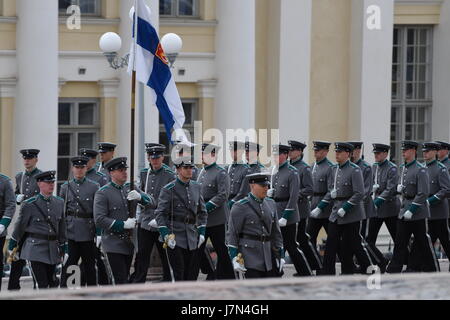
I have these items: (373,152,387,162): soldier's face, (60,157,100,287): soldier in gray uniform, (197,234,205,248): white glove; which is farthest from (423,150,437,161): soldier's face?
(60,157,100,287): soldier in gray uniform

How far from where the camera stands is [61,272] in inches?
680

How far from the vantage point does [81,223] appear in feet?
56.6

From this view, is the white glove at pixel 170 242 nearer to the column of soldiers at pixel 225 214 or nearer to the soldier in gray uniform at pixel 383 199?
the column of soldiers at pixel 225 214

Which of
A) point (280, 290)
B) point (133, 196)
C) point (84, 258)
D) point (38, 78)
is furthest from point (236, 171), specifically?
point (280, 290)

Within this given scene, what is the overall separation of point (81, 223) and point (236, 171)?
2.86 metres

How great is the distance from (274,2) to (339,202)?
7547mm

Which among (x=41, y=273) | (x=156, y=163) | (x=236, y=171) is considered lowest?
(x=41, y=273)

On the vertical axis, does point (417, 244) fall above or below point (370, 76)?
below

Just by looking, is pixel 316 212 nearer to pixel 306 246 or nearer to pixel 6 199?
pixel 306 246

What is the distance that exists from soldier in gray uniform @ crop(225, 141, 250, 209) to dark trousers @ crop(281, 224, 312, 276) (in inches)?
33.4

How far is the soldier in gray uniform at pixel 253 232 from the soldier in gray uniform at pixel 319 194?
419 cm

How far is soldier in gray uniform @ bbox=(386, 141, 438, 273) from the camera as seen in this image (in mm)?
19562
